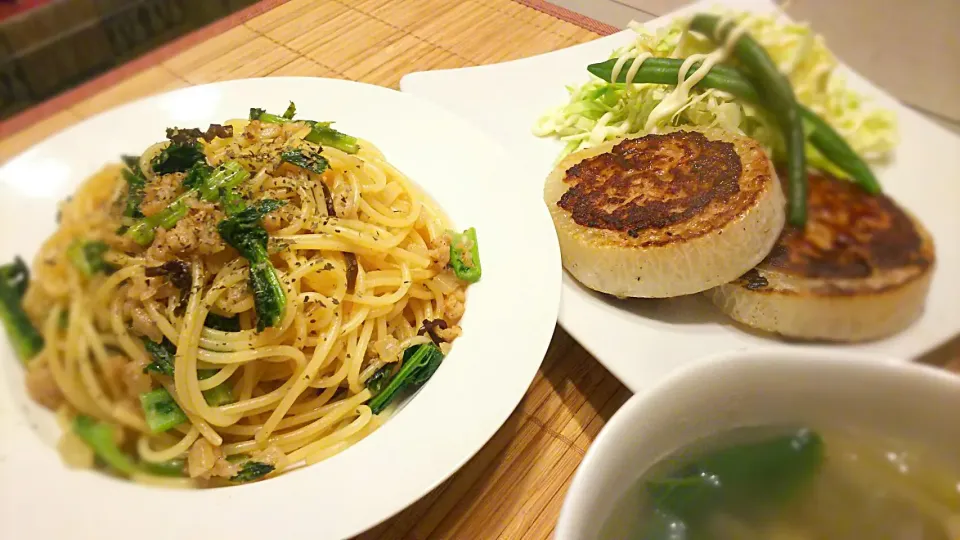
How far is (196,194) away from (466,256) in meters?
0.66

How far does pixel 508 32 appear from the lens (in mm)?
2588

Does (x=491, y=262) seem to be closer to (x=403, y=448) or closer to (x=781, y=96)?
(x=403, y=448)

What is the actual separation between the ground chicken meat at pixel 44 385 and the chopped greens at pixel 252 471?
605 mm

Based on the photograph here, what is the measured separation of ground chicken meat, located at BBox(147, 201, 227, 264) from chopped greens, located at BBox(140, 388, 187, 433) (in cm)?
25

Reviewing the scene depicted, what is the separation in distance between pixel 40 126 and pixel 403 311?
4.09 feet

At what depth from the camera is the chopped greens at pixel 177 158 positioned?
1.17 m

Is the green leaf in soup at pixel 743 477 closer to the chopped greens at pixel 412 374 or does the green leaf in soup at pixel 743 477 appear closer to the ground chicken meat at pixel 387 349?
the chopped greens at pixel 412 374

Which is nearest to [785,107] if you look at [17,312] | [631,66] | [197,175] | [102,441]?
[631,66]

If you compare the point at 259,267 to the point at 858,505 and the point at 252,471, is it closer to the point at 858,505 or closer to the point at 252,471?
the point at 252,471

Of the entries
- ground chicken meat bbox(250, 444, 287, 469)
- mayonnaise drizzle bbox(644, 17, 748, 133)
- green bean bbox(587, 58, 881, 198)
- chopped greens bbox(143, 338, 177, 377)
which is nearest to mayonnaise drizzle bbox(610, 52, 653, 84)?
mayonnaise drizzle bbox(644, 17, 748, 133)

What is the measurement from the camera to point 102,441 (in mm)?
889

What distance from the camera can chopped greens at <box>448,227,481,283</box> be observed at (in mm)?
1704

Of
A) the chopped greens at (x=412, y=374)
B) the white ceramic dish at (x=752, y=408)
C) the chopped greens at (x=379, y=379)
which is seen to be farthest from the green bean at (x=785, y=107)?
the chopped greens at (x=379, y=379)

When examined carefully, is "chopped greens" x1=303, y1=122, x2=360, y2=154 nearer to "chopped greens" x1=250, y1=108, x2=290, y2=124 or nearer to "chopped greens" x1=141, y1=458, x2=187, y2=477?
"chopped greens" x1=250, y1=108, x2=290, y2=124
